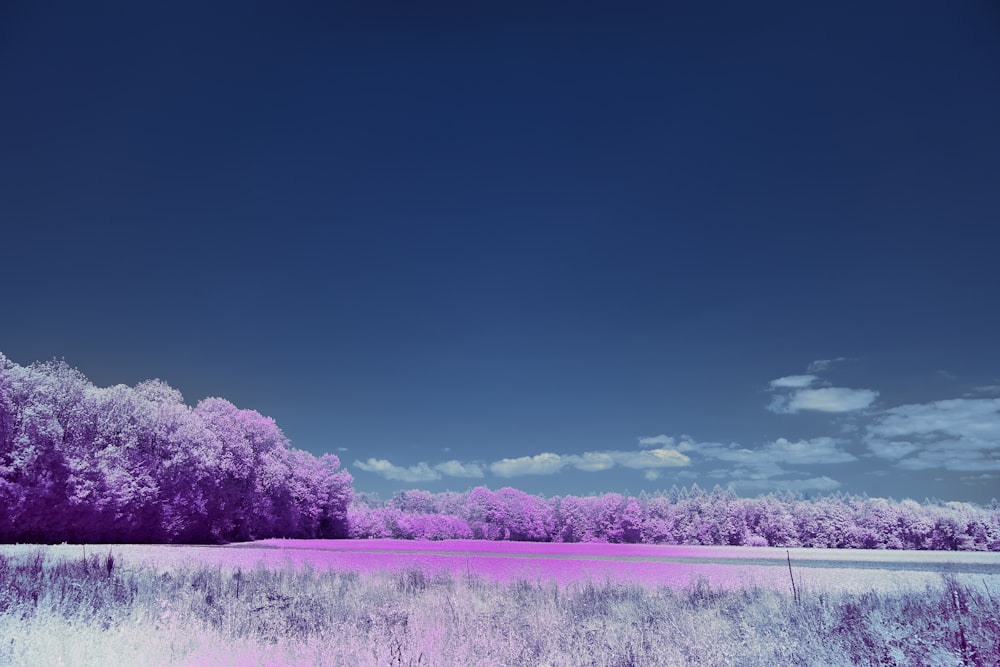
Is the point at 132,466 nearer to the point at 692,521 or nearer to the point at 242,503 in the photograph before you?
the point at 242,503

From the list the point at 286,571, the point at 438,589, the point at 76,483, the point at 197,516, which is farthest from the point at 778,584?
the point at 197,516

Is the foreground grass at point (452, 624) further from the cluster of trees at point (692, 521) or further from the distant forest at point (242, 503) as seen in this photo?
the cluster of trees at point (692, 521)

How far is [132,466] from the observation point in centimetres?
4478

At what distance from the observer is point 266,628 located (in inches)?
467

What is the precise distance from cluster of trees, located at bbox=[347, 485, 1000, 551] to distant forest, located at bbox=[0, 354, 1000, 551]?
0.50ft

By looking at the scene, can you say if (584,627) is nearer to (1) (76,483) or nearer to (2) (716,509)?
(1) (76,483)

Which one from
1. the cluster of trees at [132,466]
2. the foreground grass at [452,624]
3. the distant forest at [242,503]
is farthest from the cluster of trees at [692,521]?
the foreground grass at [452,624]

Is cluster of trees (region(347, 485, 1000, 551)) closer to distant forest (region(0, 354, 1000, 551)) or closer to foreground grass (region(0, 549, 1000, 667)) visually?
distant forest (region(0, 354, 1000, 551))

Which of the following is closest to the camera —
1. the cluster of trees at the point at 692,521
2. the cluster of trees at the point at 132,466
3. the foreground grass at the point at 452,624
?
the foreground grass at the point at 452,624

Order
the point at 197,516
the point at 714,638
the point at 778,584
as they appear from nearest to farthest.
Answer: the point at 714,638 < the point at 778,584 < the point at 197,516

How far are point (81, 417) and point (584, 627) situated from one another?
4408 cm

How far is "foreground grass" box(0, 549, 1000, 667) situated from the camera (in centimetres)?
959

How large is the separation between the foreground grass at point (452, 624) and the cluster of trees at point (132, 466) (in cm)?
2696

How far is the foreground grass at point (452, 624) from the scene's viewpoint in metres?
9.59
